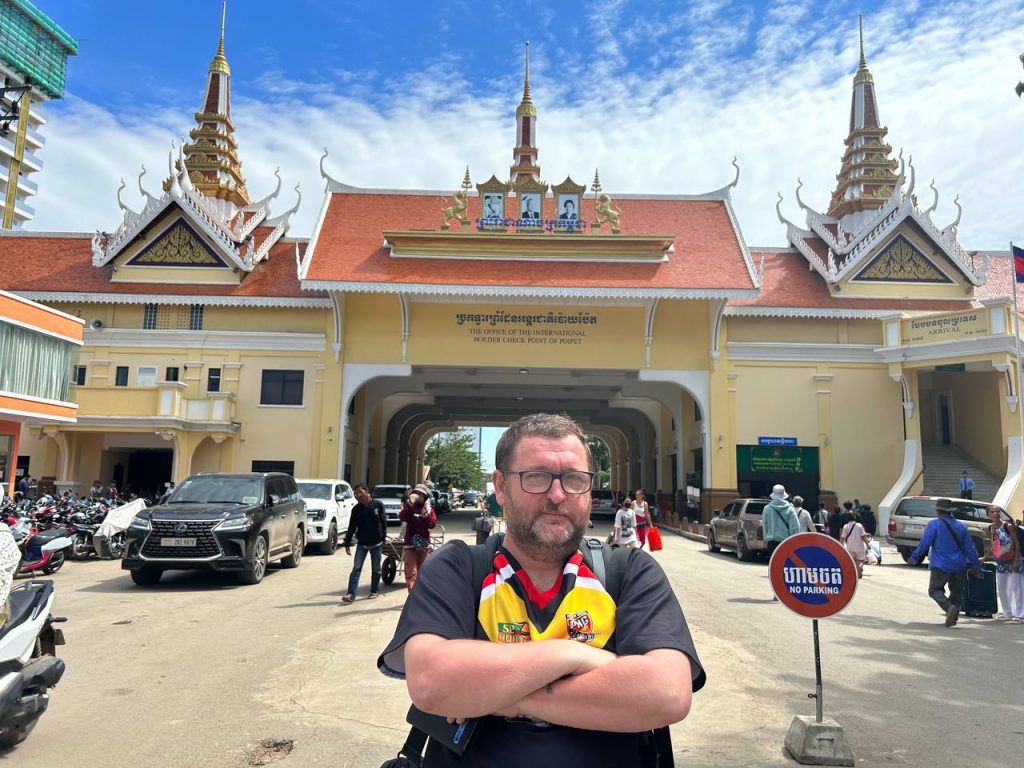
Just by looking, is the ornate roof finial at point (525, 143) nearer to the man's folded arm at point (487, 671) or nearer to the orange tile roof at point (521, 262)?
the orange tile roof at point (521, 262)

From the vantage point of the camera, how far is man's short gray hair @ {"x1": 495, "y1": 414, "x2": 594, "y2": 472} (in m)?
2.38

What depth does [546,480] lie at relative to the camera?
230 cm

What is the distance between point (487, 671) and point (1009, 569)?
411 inches

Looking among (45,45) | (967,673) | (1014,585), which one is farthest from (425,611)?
(45,45)

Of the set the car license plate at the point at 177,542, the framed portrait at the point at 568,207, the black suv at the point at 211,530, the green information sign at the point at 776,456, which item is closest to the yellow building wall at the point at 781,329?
the green information sign at the point at 776,456

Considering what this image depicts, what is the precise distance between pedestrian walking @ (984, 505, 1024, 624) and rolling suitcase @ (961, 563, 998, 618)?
101 mm

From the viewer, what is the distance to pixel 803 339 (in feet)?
88.5

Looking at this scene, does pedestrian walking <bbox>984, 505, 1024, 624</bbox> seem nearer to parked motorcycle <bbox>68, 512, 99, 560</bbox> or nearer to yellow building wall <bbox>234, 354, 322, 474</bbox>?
parked motorcycle <bbox>68, 512, 99, 560</bbox>

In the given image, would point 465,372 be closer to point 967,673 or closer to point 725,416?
point 725,416

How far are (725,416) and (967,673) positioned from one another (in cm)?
1954

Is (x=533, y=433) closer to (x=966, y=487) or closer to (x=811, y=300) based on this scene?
(x=966, y=487)

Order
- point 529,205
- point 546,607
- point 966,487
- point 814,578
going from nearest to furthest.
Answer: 1. point 546,607
2. point 814,578
3. point 966,487
4. point 529,205

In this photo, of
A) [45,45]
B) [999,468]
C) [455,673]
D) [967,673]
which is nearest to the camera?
[455,673]

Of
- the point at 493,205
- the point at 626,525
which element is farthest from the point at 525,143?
the point at 626,525
